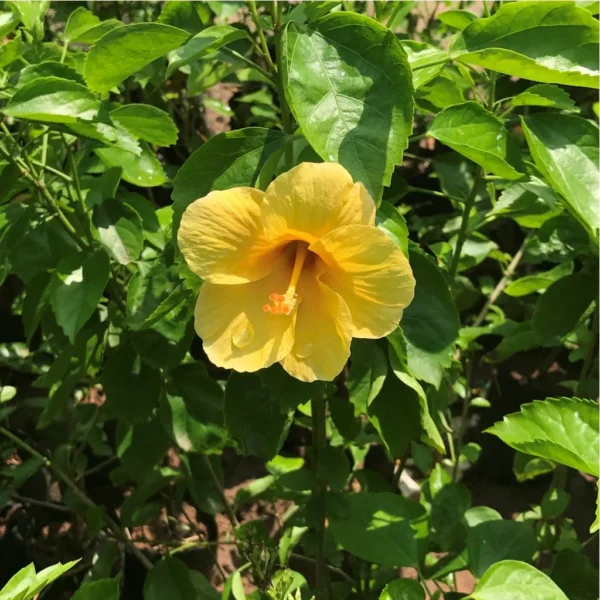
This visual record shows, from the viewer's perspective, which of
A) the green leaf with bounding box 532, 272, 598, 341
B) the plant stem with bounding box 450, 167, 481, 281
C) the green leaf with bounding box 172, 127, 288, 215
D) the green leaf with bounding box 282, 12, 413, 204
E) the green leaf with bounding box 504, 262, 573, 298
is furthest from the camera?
the green leaf with bounding box 504, 262, 573, 298

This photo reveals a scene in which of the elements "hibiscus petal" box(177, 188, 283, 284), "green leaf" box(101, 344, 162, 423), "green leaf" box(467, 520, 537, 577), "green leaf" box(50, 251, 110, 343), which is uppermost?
"hibiscus petal" box(177, 188, 283, 284)

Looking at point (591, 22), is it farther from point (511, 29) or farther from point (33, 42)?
point (33, 42)

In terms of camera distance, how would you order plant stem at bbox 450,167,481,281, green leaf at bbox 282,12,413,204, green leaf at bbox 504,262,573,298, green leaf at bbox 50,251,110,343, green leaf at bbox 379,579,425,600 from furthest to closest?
green leaf at bbox 504,262,573,298 < plant stem at bbox 450,167,481,281 < green leaf at bbox 50,251,110,343 < green leaf at bbox 379,579,425,600 < green leaf at bbox 282,12,413,204

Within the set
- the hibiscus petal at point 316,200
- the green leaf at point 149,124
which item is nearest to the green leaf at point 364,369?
the hibiscus petal at point 316,200

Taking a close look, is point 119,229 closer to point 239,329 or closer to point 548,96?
point 239,329

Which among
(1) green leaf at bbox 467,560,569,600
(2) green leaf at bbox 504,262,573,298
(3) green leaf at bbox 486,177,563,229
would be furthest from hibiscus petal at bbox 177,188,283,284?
(2) green leaf at bbox 504,262,573,298

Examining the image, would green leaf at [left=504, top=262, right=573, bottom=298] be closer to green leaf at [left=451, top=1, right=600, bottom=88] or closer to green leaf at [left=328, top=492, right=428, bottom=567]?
green leaf at [left=328, top=492, right=428, bottom=567]

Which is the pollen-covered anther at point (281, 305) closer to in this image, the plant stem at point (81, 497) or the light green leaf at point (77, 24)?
the light green leaf at point (77, 24)
